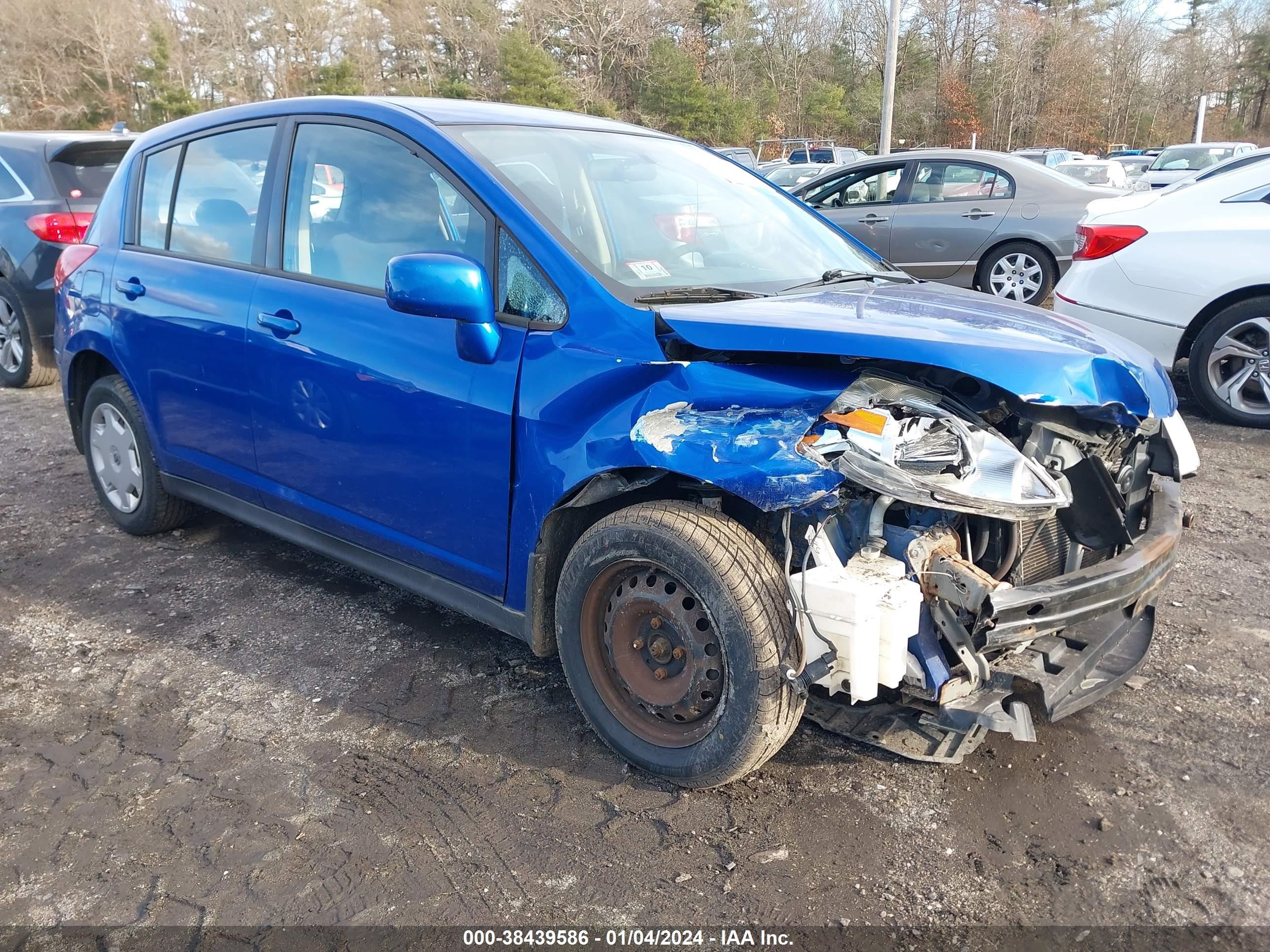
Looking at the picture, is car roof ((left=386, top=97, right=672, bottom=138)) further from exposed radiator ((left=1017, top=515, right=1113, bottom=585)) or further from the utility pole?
the utility pole

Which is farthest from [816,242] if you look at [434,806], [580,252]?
[434,806]

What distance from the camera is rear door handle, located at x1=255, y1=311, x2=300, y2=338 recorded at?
3.17 metres

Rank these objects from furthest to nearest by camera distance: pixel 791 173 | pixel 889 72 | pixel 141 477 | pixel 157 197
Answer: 1. pixel 889 72
2. pixel 791 173
3. pixel 141 477
4. pixel 157 197

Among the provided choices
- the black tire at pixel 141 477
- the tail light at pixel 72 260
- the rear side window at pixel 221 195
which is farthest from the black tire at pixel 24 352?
the rear side window at pixel 221 195

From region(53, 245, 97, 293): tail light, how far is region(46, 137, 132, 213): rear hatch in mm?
3101

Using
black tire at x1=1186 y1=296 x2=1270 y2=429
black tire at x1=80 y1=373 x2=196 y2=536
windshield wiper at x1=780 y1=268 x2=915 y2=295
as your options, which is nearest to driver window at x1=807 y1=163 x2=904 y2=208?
black tire at x1=1186 y1=296 x2=1270 y2=429

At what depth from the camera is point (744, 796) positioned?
2.51 metres

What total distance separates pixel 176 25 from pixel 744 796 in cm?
5202

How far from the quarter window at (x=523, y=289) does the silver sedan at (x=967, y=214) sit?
7.29 m

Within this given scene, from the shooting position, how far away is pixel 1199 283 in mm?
5617

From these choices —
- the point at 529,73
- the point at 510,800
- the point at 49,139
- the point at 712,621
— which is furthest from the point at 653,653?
the point at 529,73

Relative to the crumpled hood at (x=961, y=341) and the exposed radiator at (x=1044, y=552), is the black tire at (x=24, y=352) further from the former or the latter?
the exposed radiator at (x=1044, y=552)

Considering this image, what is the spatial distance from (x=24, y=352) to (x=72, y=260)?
3.80 meters

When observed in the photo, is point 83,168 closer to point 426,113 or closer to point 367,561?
point 426,113
